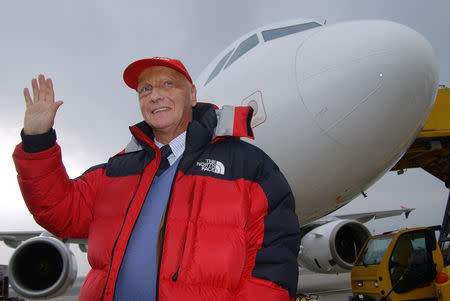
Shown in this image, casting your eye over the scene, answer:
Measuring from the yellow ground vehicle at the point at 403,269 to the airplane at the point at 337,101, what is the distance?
7.34 ft

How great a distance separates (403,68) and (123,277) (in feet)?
8.25

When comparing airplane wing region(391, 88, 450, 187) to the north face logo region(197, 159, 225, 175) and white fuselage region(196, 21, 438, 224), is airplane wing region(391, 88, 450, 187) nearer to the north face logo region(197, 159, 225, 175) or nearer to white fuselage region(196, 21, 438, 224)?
white fuselage region(196, 21, 438, 224)

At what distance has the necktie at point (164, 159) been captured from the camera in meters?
1.76

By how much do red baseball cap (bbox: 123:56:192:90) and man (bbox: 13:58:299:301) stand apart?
14mm

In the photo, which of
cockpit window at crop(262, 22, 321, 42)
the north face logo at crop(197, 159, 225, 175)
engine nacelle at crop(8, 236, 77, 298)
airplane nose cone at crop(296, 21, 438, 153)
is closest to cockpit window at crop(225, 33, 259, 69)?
cockpit window at crop(262, 22, 321, 42)

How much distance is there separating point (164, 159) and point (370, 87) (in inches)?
70.5

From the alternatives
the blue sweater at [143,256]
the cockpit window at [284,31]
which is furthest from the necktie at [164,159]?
the cockpit window at [284,31]

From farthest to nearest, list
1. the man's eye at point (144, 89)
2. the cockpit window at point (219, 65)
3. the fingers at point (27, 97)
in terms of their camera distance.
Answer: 1. the cockpit window at point (219, 65)
2. the man's eye at point (144, 89)
3. the fingers at point (27, 97)

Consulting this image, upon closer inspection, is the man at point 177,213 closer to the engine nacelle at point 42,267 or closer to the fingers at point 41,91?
the fingers at point 41,91

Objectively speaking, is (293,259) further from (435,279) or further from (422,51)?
Answer: (435,279)

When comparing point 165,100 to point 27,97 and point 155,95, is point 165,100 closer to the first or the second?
point 155,95

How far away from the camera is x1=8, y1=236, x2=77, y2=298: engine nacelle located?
608 centimetres

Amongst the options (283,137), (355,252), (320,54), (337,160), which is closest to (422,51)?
(320,54)

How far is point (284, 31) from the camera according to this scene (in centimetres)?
452
